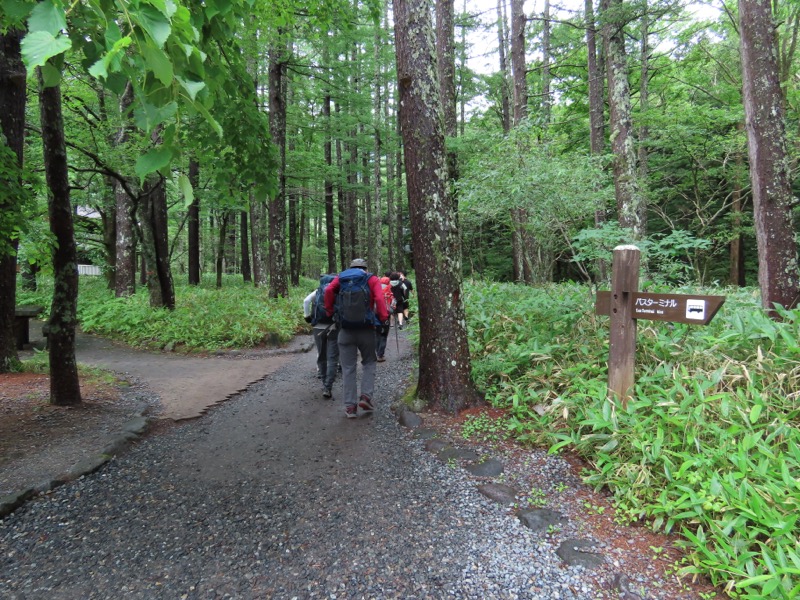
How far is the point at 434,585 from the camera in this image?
232 cm

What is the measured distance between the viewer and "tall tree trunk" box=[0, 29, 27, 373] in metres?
4.55

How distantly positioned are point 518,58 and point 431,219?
32.9 ft

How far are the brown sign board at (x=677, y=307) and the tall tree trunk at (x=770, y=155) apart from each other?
2501 millimetres

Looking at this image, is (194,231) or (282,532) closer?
(282,532)

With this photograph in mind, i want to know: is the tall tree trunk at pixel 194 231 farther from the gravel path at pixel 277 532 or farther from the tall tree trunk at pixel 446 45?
the gravel path at pixel 277 532

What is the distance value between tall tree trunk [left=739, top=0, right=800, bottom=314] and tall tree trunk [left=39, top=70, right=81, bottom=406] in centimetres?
813

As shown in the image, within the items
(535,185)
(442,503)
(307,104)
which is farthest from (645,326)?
(307,104)

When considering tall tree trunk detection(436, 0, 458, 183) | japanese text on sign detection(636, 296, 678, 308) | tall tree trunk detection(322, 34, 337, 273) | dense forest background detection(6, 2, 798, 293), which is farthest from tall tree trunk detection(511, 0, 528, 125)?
japanese text on sign detection(636, 296, 678, 308)

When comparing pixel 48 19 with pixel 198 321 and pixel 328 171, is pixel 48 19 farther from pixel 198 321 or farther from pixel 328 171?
pixel 328 171

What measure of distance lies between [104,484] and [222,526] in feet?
4.54

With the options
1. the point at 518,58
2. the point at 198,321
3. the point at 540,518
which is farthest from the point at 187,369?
the point at 518,58

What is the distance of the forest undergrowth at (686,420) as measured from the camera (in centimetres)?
235

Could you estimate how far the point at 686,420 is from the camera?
3211mm

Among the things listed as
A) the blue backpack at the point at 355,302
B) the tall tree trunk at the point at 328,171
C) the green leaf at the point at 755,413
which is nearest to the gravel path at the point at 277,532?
the blue backpack at the point at 355,302
